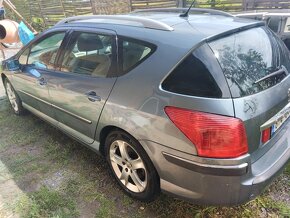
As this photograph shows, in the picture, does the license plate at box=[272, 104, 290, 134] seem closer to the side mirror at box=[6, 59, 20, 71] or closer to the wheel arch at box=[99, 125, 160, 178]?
the wheel arch at box=[99, 125, 160, 178]

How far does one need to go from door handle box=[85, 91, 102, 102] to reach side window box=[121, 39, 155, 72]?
368 mm

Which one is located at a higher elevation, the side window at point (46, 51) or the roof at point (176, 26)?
the roof at point (176, 26)

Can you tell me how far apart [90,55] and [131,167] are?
1.17 m

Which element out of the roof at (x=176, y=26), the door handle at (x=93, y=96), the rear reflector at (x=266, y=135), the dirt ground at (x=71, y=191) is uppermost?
the roof at (x=176, y=26)

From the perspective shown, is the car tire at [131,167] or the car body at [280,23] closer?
the car tire at [131,167]

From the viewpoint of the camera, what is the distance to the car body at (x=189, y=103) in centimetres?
205

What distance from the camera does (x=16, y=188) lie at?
10.4 ft

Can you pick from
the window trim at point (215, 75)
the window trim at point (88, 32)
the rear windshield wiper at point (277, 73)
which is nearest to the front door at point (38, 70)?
the window trim at point (88, 32)

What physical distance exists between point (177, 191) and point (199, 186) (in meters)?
0.21

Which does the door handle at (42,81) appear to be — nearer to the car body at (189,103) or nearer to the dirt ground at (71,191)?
the car body at (189,103)

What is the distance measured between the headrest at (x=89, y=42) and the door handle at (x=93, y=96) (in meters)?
0.45

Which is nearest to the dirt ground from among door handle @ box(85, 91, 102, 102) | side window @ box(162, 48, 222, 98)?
door handle @ box(85, 91, 102, 102)

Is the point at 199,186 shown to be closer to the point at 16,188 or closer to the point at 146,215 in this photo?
the point at 146,215

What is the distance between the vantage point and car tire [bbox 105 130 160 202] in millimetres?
2527
